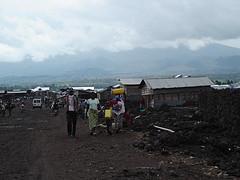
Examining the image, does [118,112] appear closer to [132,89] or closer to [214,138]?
[214,138]

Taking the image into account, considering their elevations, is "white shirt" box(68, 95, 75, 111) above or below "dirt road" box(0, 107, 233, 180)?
above

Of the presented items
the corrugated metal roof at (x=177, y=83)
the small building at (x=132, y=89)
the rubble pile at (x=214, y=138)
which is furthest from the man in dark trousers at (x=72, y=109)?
the small building at (x=132, y=89)

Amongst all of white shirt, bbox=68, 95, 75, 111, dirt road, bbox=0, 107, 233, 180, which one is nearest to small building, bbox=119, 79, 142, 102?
white shirt, bbox=68, 95, 75, 111

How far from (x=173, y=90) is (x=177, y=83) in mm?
1087

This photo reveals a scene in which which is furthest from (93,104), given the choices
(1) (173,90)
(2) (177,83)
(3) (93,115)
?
(2) (177,83)

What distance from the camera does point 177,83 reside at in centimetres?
5178

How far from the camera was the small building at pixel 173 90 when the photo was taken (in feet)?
166

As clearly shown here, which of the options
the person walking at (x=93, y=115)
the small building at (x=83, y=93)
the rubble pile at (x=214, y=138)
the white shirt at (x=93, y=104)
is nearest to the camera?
the rubble pile at (x=214, y=138)

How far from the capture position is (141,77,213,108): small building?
1996 inches

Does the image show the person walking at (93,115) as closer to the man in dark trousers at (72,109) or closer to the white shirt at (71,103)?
the man in dark trousers at (72,109)

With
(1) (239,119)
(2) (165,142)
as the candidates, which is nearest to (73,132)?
(2) (165,142)

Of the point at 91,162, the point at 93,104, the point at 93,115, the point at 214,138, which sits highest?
the point at 93,104

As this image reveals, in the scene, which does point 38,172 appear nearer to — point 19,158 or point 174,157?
point 19,158

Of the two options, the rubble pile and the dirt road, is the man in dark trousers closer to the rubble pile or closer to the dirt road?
the dirt road
